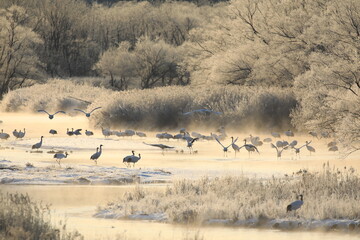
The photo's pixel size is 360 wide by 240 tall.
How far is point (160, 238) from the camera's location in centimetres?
1277

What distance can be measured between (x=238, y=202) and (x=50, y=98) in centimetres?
4081

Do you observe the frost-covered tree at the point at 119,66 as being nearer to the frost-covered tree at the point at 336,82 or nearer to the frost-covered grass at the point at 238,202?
the frost-covered tree at the point at 336,82

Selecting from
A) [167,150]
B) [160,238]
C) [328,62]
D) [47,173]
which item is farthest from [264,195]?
[328,62]

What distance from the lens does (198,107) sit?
41.1 meters

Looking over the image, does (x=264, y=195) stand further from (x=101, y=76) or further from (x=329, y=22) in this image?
(x=101, y=76)

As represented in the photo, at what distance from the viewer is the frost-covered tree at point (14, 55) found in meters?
65.5

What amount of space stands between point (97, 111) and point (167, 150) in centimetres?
1305

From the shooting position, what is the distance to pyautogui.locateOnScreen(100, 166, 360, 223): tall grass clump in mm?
14383

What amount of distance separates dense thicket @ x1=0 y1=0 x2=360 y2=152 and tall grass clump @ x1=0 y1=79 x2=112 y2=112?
23.5 feet

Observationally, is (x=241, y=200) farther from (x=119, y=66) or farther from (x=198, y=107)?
(x=119, y=66)

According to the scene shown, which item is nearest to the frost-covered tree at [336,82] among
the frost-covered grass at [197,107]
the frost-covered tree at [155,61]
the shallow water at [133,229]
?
the frost-covered grass at [197,107]

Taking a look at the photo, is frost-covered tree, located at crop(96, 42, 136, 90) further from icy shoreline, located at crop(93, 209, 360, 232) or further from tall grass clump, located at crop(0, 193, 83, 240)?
tall grass clump, located at crop(0, 193, 83, 240)

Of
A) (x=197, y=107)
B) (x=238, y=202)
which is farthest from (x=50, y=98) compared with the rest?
(x=238, y=202)

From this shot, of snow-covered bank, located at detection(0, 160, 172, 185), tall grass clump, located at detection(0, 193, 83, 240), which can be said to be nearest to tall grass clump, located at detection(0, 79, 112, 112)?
snow-covered bank, located at detection(0, 160, 172, 185)
